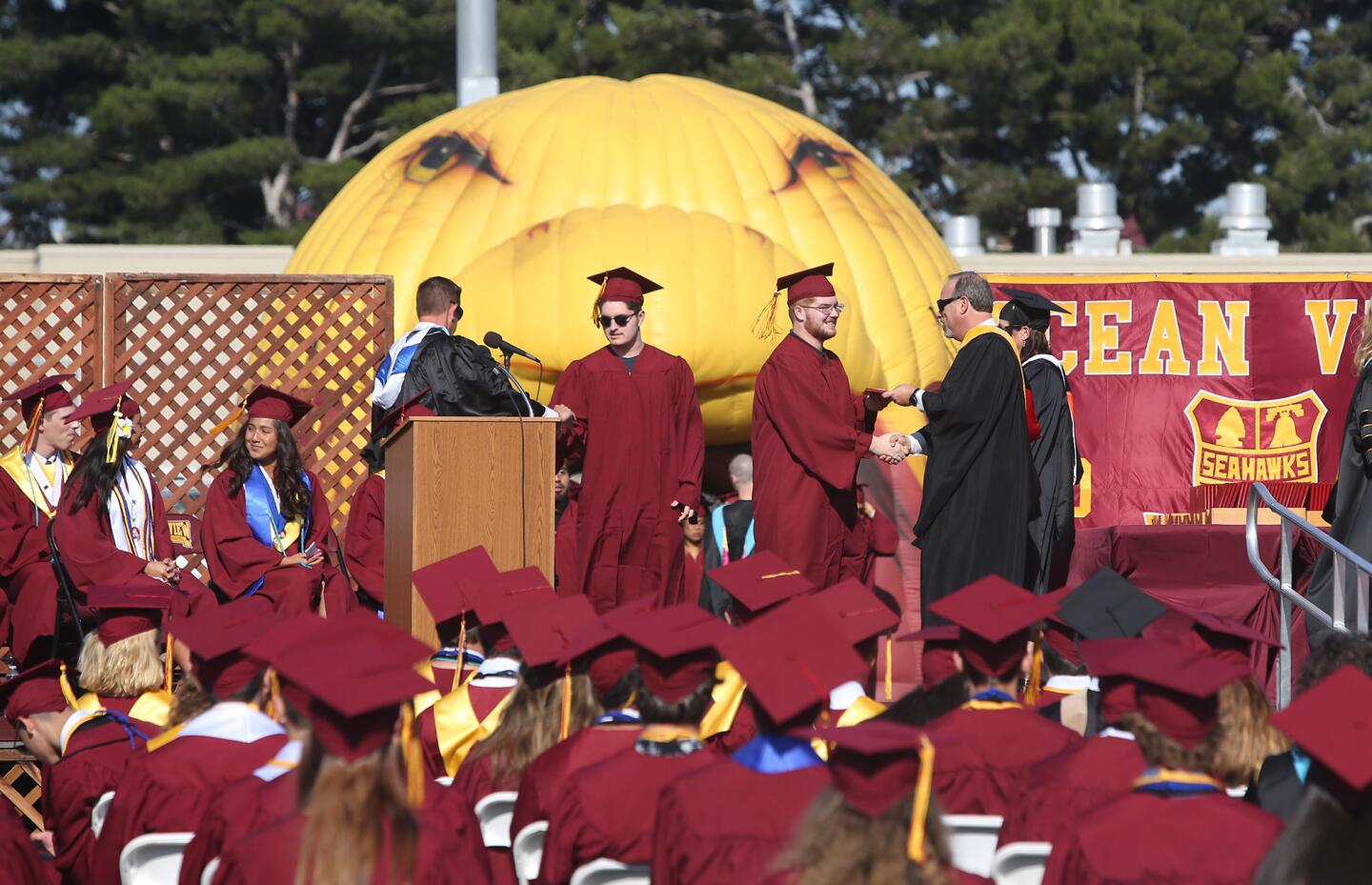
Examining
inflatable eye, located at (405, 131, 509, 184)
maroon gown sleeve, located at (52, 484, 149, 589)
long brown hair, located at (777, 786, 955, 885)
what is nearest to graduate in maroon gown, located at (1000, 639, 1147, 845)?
long brown hair, located at (777, 786, 955, 885)

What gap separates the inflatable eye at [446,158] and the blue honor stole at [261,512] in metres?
4.90

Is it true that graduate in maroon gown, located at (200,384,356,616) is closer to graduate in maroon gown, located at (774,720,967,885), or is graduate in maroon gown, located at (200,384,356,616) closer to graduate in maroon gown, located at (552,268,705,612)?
graduate in maroon gown, located at (552,268,705,612)

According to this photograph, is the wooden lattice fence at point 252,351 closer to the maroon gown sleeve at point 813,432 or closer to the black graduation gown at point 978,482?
the maroon gown sleeve at point 813,432

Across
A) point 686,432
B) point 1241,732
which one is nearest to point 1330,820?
point 1241,732

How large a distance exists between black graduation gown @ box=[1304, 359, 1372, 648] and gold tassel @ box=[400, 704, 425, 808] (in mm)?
4720

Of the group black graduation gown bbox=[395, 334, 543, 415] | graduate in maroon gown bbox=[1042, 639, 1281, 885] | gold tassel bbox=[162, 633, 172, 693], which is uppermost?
black graduation gown bbox=[395, 334, 543, 415]

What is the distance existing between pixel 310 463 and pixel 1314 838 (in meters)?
7.81

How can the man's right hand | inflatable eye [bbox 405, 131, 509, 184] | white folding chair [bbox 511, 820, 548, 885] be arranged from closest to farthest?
white folding chair [bbox 511, 820, 548, 885] < the man's right hand < inflatable eye [bbox 405, 131, 509, 184]

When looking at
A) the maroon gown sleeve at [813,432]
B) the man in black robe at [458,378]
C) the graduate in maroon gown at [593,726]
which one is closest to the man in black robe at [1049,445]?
the maroon gown sleeve at [813,432]

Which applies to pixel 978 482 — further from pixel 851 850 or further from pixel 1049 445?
pixel 851 850

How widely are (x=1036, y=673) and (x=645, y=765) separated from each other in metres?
2.23

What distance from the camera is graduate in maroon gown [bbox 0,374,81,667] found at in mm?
8391

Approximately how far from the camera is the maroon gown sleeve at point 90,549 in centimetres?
820

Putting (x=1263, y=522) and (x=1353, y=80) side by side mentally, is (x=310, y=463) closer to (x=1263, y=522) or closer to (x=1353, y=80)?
(x=1263, y=522)
